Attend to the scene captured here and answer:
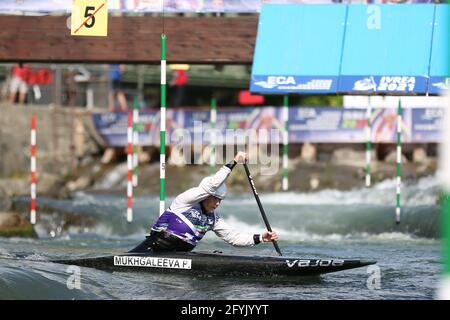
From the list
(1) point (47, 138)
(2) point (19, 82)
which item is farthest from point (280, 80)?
(2) point (19, 82)

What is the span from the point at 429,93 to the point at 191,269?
4.97 metres

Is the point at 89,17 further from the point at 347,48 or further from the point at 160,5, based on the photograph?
the point at 347,48

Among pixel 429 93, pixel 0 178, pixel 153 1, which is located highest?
pixel 153 1

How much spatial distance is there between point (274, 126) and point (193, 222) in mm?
13451

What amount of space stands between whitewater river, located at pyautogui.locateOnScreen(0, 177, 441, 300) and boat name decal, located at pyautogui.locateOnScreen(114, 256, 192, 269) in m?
0.11

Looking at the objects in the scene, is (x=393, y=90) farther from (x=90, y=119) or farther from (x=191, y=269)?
(x=90, y=119)

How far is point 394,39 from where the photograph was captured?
12.2m

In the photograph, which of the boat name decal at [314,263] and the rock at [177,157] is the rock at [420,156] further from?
the boat name decal at [314,263]

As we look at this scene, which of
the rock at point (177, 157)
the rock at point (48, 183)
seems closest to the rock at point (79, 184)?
the rock at point (48, 183)

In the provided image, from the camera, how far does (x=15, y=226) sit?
1341 cm

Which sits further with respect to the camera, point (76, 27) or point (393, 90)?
point (393, 90)

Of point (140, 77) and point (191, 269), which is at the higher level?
point (140, 77)

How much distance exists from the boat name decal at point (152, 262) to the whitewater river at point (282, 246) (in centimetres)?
11

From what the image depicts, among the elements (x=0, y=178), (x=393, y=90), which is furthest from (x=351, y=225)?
(x=0, y=178)
